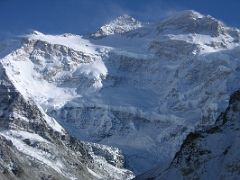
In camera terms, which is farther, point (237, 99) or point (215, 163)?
point (237, 99)

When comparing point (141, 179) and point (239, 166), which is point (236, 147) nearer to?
point (239, 166)

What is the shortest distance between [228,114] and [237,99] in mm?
3536

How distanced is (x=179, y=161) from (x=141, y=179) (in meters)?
19.1

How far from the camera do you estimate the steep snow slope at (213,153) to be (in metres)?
116

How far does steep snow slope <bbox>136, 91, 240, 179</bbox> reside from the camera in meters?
116

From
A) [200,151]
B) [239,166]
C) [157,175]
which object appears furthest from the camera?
[157,175]

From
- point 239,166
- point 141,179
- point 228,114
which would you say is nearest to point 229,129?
point 228,114

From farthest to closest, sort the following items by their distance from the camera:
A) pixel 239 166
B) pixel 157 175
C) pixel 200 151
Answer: pixel 157 175 < pixel 200 151 < pixel 239 166

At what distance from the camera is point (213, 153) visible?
394ft

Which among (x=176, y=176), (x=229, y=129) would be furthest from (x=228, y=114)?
(x=176, y=176)

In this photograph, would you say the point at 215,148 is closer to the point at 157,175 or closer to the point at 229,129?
the point at 229,129

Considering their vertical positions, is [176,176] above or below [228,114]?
below

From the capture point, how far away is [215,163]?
118000mm

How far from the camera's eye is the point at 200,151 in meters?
121
